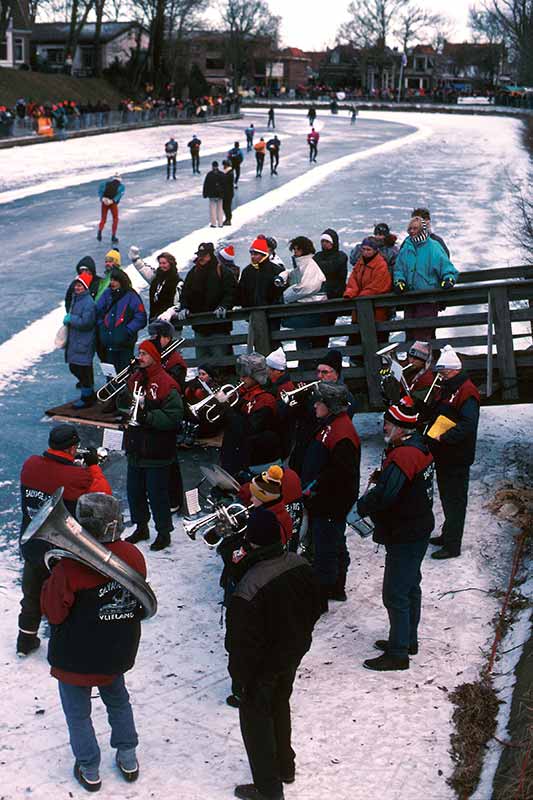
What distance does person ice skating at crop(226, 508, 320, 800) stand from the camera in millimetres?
4938

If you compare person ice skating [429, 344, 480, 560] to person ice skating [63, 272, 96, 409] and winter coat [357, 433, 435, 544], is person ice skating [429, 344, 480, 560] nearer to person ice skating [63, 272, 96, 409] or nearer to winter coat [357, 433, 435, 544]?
winter coat [357, 433, 435, 544]

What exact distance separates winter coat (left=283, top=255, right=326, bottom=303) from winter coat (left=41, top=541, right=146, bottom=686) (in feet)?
19.1

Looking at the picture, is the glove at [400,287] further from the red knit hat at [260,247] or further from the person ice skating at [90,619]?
the person ice skating at [90,619]

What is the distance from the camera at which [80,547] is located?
16.0ft

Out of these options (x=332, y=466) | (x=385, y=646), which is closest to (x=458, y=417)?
(x=332, y=466)

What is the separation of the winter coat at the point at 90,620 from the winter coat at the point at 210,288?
229 inches

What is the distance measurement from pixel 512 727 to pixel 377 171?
3259cm

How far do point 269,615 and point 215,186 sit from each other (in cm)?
1885

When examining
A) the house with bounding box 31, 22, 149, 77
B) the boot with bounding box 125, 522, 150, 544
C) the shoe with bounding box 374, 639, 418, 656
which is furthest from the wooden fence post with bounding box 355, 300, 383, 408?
the house with bounding box 31, 22, 149, 77

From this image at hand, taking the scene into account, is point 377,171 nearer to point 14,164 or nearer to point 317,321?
point 14,164

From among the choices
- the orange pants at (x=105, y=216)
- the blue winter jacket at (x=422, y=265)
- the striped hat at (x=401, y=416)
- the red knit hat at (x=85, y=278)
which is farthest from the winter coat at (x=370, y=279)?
the orange pants at (x=105, y=216)

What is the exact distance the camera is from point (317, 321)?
10773 mm

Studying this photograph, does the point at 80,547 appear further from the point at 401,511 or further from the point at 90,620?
the point at 401,511

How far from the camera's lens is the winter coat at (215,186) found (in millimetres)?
22828
